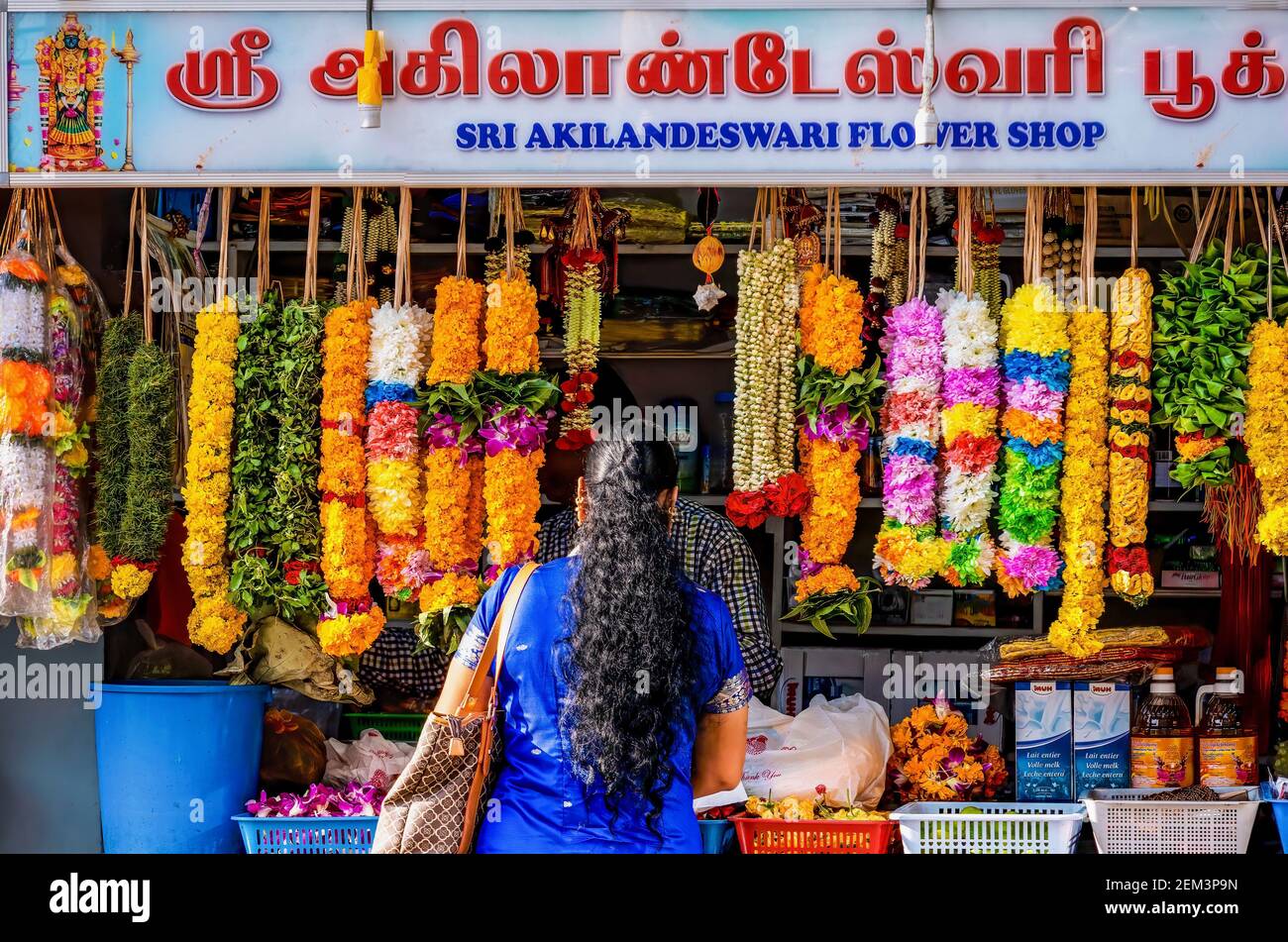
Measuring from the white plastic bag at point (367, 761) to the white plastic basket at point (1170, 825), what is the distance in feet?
7.85

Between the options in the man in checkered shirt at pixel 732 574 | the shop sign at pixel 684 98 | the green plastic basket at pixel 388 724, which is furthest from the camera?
the green plastic basket at pixel 388 724

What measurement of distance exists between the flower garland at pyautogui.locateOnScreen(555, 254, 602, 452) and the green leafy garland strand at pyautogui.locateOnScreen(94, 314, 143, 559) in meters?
1.46

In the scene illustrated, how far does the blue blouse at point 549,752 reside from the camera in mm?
3615

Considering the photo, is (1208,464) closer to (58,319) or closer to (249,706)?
(249,706)

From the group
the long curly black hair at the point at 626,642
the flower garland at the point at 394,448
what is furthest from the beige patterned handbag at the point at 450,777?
the flower garland at the point at 394,448

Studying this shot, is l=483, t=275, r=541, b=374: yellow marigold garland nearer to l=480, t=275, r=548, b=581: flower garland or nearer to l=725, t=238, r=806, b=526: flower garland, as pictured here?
l=480, t=275, r=548, b=581: flower garland

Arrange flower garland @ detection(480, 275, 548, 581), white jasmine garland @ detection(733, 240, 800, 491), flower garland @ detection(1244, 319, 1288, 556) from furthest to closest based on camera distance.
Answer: white jasmine garland @ detection(733, 240, 800, 491) < flower garland @ detection(480, 275, 548, 581) < flower garland @ detection(1244, 319, 1288, 556)

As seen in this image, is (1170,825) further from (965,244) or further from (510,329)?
(510,329)

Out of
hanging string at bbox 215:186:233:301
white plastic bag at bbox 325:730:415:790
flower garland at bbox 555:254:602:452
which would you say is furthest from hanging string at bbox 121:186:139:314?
white plastic bag at bbox 325:730:415:790

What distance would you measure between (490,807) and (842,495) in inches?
73.7

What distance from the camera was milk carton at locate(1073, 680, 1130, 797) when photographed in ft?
17.7

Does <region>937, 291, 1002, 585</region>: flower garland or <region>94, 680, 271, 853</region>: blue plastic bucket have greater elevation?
<region>937, 291, 1002, 585</region>: flower garland

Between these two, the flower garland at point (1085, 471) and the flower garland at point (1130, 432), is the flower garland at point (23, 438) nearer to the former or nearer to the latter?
the flower garland at point (1085, 471)

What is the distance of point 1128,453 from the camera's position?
4.94 meters
